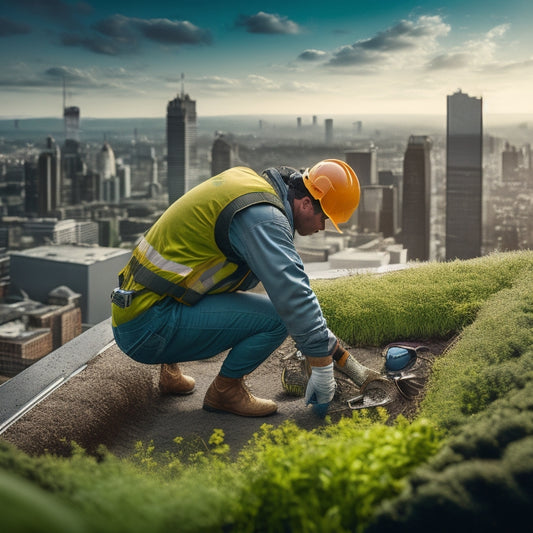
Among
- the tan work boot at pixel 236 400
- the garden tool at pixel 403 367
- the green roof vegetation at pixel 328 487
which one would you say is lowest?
the tan work boot at pixel 236 400

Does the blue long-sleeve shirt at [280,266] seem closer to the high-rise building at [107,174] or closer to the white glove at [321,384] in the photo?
the white glove at [321,384]

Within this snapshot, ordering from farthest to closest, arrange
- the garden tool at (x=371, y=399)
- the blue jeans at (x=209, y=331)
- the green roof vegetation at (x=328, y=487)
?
the garden tool at (x=371, y=399), the blue jeans at (x=209, y=331), the green roof vegetation at (x=328, y=487)

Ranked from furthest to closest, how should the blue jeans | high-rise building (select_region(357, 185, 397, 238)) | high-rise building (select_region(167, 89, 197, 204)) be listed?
high-rise building (select_region(167, 89, 197, 204))
high-rise building (select_region(357, 185, 397, 238))
the blue jeans

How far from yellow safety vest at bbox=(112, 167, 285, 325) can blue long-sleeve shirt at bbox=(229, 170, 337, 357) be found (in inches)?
2.5

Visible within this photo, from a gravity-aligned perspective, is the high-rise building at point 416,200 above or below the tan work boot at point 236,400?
above

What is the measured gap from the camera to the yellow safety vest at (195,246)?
2.80 metres

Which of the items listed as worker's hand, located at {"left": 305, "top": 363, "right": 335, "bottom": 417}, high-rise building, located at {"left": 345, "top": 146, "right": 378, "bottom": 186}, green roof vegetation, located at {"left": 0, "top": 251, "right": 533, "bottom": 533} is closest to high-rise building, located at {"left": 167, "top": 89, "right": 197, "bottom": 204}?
high-rise building, located at {"left": 345, "top": 146, "right": 378, "bottom": 186}

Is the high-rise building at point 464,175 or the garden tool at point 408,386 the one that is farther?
the high-rise building at point 464,175

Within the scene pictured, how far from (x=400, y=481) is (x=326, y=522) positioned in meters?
0.25

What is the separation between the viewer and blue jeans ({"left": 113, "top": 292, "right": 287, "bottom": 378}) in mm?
2992

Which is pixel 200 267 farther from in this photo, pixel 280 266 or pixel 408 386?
pixel 408 386

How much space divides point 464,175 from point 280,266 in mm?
20123

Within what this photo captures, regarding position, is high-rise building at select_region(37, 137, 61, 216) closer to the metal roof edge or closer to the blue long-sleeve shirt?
the metal roof edge

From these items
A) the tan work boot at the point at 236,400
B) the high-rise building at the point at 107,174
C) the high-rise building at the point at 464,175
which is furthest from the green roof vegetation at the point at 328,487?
the high-rise building at the point at 107,174
